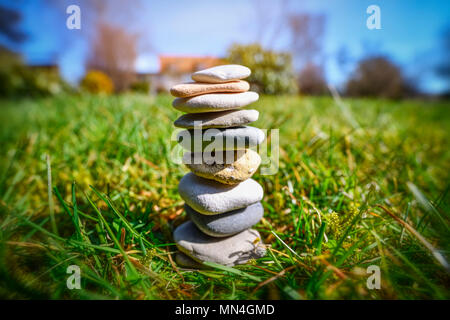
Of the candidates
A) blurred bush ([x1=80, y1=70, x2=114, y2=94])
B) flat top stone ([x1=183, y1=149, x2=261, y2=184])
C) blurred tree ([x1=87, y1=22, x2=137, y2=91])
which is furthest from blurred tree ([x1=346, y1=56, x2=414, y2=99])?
flat top stone ([x1=183, y1=149, x2=261, y2=184])

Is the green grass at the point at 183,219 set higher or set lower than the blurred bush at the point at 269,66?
lower

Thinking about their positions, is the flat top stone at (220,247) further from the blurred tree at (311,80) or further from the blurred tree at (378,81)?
the blurred tree at (378,81)

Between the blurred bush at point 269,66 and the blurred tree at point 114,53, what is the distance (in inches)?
381

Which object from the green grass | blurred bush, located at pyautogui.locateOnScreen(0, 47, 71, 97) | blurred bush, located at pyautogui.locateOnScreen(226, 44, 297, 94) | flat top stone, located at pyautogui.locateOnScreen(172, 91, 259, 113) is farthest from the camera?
blurred bush, located at pyautogui.locateOnScreen(0, 47, 71, 97)

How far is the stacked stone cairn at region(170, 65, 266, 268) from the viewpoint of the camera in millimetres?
1366

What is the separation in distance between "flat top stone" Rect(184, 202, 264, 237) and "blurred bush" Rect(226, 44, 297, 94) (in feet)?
19.9

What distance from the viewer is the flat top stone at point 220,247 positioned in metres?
1.46

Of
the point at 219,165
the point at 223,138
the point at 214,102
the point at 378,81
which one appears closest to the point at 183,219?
the point at 219,165

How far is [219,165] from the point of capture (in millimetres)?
1455

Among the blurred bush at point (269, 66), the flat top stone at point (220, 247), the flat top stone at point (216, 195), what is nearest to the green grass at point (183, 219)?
the flat top stone at point (220, 247)

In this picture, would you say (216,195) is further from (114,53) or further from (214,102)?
(114,53)

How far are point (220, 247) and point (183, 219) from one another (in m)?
Result: 0.52

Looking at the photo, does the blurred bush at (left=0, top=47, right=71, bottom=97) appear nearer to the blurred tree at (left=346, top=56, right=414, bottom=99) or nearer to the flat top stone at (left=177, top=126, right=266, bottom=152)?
the flat top stone at (left=177, top=126, right=266, bottom=152)
